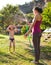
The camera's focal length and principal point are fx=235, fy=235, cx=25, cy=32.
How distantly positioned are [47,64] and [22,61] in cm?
85

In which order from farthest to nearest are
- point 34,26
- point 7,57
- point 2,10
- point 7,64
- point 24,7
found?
point 24,7 < point 2,10 < point 7,57 < point 7,64 < point 34,26

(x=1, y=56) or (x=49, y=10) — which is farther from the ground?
(x=49, y=10)

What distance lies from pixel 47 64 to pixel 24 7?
5379 centimetres

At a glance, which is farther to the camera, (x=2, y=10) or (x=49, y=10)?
(x=2, y=10)

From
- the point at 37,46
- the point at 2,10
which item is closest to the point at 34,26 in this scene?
the point at 37,46

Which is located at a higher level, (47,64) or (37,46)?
(37,46)

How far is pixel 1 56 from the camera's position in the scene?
28.2 ft

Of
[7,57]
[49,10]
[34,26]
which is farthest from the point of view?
[49,10]

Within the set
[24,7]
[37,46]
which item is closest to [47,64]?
[37,46]

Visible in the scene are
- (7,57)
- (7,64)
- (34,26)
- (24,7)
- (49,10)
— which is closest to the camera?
(34,26)

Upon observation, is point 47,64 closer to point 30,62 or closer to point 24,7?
point 30,62

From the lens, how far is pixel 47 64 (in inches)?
287

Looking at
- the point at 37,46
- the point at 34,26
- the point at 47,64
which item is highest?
the point at 34,26

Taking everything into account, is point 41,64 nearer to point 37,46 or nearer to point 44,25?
point 37,46
